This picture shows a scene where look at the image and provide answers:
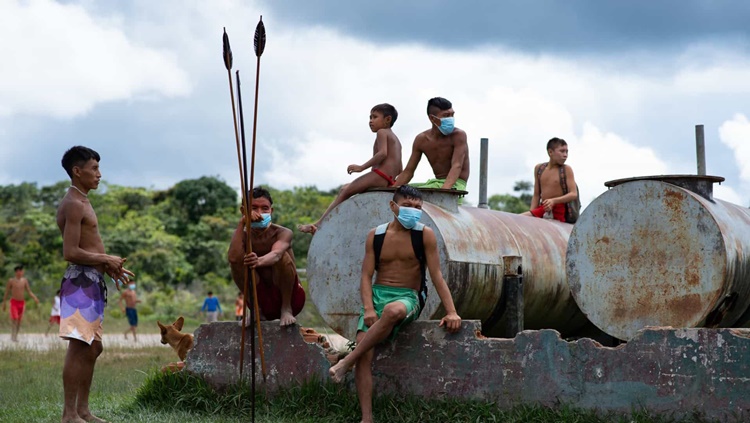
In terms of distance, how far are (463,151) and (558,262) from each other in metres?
1.44

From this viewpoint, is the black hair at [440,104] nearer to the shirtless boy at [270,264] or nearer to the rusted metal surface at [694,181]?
the shirtless boy at [270,264]

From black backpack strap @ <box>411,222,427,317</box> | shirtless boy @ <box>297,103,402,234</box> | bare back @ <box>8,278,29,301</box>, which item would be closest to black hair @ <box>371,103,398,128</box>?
shirtless boy @ <box>297,103,402,234</box>

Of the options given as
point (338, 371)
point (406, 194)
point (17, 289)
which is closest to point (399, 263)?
point (406, 194)

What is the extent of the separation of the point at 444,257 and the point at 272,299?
1.49 meters

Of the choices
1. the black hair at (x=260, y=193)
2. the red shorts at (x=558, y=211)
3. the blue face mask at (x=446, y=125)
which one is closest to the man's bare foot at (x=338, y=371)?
the black hair at (x=260, y=193)

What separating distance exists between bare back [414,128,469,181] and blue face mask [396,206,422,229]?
80.5 inches

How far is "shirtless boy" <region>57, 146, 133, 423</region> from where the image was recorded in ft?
23.4

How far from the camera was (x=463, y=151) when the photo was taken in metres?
9.11

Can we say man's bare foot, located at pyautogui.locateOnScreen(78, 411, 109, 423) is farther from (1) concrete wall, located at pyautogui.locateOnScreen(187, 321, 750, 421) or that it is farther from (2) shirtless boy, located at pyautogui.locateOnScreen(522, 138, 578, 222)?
(2) shirtless boy, located at pyautogui.locateOnScreen(522, 138, 578, 222)

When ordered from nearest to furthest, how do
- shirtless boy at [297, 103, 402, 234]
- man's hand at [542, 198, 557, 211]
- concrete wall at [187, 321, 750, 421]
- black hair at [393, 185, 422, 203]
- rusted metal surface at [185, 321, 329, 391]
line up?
1. concrete wall at [187, 321, 750, 421]
2. black hair at [393, 185, 422, 203]
3. rusted metal surface at [185, 321, 329, 391]
4. shirtless boy at [297, 103, 402, 234]
5. man's hand at [542, 198, 557, 211]

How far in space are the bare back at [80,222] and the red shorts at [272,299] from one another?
137cm

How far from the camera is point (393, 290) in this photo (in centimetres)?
716

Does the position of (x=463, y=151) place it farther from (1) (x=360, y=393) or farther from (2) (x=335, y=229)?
(1) (x=360, y=393)

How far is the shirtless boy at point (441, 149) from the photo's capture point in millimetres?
9070
